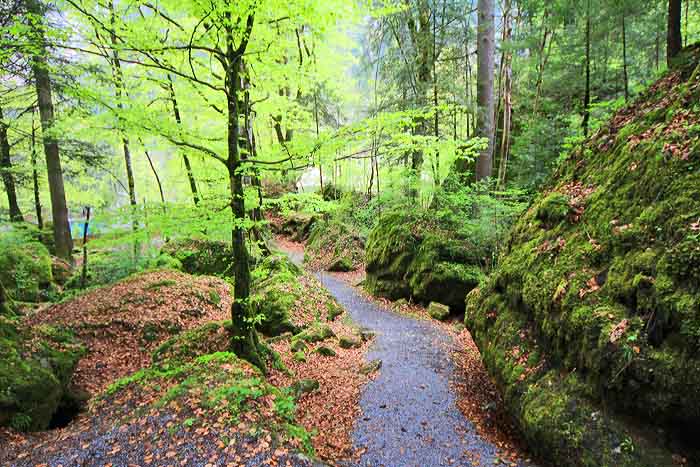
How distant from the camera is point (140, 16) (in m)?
5.24

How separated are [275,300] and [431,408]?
5215mm

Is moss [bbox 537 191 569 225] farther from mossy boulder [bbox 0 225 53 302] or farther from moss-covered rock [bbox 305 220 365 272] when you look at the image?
mossy boulder [bbox 0 225 53 302]

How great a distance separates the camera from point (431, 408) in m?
5.66

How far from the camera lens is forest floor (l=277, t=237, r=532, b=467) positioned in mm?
4641

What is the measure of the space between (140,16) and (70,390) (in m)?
6.18

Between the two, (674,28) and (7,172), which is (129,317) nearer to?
(7,172)

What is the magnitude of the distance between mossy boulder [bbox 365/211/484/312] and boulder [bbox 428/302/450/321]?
0.32m

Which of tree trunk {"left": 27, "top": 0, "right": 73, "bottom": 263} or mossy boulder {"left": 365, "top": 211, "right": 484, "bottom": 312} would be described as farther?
mossy boulder {"left": 365, "top": 211, "right": 484, "bottom": 312}

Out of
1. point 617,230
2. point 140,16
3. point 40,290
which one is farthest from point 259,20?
point 40,290

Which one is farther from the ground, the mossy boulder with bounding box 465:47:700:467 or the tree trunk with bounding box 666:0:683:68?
the tree trunk with bounding box 666:0:683:68

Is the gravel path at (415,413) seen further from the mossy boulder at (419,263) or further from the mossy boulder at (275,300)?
the mossy boulder at (275,300)

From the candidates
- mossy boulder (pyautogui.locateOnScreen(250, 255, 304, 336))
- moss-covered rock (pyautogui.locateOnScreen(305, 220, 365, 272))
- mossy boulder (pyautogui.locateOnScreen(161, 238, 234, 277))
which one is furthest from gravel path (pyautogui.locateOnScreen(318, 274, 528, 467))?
moss-covered rock (pyautogui.locateOnScreen(305, 220, 365, 272))

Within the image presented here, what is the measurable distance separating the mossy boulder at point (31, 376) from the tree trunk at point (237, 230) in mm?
2613

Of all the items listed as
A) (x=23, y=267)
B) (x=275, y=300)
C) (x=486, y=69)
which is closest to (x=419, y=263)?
(x=275, y=300)
